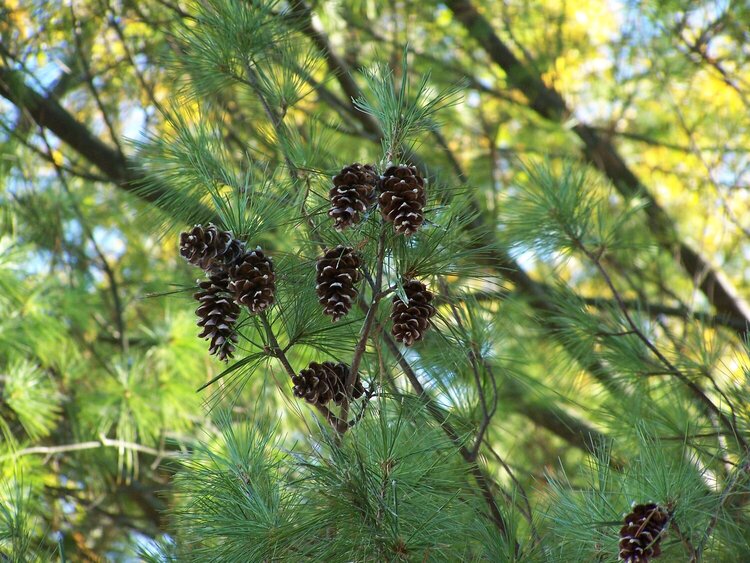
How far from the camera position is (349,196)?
2.40 feet

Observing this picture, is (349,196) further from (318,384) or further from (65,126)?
(65,126)

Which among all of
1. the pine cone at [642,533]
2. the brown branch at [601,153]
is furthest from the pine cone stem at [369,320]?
the brown branch at [601,153]

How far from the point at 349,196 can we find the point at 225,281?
15 centimetres

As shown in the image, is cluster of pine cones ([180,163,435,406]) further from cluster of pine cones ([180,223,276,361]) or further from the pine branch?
the pine branch

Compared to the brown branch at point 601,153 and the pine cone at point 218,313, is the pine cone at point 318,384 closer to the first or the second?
the pine cone at point 218,313

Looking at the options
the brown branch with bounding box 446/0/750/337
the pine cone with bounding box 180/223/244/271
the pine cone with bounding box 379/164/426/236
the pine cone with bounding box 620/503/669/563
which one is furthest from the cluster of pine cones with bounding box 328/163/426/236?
the brown branch with bounding box 446/0/750/337

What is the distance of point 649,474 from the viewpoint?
80 centimetres

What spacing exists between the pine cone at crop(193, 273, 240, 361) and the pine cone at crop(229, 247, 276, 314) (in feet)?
0.06

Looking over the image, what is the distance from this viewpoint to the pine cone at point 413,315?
78 centimetres

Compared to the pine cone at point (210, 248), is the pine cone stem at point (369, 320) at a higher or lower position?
lower

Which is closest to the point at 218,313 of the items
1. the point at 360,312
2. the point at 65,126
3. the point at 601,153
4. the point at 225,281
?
the point at 225,281

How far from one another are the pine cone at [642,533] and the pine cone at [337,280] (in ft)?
1.02

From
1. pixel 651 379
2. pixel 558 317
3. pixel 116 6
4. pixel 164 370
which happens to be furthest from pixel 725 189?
pixel 116 6

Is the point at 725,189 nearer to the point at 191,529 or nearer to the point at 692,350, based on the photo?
the point at 692,350
